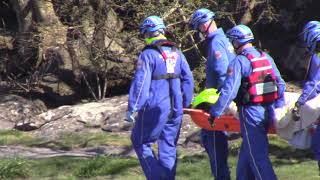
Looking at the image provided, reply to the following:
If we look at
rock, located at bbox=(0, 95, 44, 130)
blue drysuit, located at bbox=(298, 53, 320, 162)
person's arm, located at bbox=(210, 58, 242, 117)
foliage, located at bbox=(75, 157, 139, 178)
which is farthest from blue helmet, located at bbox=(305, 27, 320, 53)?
rock, located at bbox=(0, 95, 44, 130)

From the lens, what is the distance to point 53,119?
16.1 meters

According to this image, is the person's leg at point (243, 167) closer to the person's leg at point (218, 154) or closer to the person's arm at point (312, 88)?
the person's leg at point (218, 154)

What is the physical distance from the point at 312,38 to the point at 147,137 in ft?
6.75

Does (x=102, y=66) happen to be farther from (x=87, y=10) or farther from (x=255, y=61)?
(x=255, y=61)

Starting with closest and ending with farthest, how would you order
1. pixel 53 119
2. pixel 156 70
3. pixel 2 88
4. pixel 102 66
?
pixel 156 70 < pixel 53 119 < pixel 102 66 < pixel 2 88

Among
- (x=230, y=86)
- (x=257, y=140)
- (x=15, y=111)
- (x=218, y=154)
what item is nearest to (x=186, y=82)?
(x=218, y=154)

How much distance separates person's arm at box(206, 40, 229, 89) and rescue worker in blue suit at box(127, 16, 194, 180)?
1.15 ft

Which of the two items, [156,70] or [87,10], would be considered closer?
[156,70]

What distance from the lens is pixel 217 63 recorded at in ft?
26.2

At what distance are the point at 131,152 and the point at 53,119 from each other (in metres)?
3.80

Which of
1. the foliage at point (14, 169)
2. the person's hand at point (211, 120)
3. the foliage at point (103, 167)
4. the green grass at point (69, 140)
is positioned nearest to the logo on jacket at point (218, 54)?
the person's hand at point (211, 120)

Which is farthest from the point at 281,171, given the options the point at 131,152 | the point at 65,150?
the point at 65,150

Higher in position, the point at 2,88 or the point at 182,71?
the point at 182,71

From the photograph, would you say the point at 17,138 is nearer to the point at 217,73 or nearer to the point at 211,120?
the point at 217,73
